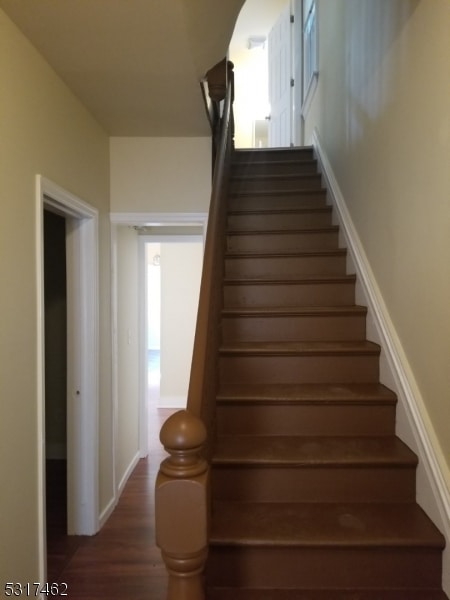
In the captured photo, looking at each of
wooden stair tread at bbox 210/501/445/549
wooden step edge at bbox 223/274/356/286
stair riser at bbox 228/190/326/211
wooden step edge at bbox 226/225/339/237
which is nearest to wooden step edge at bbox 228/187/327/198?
stair riser at bbox 228/190/326/211

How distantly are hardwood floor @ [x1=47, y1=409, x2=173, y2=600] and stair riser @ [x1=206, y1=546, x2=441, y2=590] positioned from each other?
85 cm

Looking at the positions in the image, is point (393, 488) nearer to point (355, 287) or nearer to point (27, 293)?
point (355, 287)

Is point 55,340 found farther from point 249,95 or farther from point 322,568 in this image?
point 249,95

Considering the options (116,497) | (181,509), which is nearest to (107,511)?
(116,497)

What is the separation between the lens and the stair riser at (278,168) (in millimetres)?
3807

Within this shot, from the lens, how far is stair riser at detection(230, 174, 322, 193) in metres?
3.57

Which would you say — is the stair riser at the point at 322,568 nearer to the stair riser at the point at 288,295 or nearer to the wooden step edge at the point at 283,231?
the stair riser at the point at 288,295

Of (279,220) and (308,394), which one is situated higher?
(279,220)

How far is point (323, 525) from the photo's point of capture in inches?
61.1

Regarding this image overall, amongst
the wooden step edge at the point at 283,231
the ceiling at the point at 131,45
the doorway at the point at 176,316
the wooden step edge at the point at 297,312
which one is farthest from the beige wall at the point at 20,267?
the doorway at the point at 176,316

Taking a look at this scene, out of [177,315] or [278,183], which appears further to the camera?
[177,315]

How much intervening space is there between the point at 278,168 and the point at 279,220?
96 cm

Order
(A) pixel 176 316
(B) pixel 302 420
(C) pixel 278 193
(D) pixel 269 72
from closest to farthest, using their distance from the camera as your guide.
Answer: (B) pixel 302 420, (C) pixel 278 193, (A) pixel 176 316, (D) pixel 269 72

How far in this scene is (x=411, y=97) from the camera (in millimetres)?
1761
